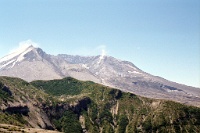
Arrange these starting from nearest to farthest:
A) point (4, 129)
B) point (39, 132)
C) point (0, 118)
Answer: point (4, 129) < point (39, 132) < point (0, 118)

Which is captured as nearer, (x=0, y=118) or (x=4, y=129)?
(x=4, y=129)

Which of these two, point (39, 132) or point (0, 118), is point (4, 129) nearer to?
point (39, 132)

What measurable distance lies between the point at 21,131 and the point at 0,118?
2304 inches

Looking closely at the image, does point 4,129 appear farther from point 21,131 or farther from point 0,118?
point 0,118

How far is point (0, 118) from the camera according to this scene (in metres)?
187

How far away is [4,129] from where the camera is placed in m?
133

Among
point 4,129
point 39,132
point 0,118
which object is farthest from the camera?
point 0,118

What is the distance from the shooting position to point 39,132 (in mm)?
143875

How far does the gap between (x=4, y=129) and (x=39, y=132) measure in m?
18.3

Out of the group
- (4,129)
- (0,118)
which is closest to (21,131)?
(4,129)

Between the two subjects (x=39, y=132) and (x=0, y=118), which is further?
(x=0, y=118)

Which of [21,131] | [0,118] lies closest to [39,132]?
[21,131]

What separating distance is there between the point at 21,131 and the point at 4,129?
7.91 meters
